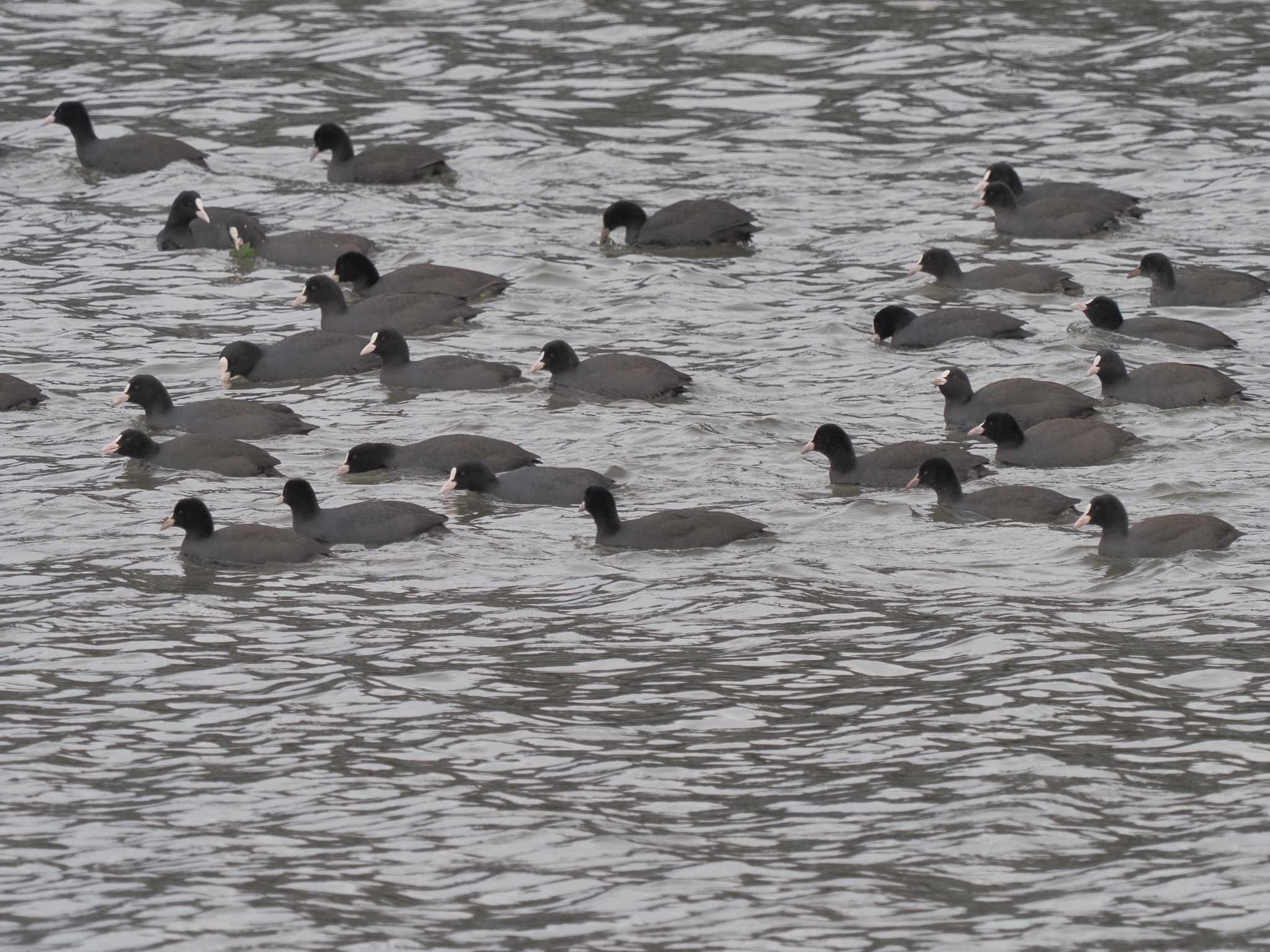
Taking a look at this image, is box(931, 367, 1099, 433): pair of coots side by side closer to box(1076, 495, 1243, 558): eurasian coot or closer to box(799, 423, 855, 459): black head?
box(799, 423, 855, 459): black head

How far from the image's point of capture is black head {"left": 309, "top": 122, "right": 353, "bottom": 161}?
24.0 meters

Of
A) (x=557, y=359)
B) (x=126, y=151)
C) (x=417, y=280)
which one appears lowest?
(x=557, y=359)

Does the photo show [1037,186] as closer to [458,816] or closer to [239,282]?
[239,282]

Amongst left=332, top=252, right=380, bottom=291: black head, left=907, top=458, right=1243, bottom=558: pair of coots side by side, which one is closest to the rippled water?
left=907, top=458, right=1243, bottom=558: pair of coots side by side

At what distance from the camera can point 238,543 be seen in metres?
13.9

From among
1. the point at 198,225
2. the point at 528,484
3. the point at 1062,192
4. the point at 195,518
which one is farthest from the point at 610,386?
the point at 1062,192

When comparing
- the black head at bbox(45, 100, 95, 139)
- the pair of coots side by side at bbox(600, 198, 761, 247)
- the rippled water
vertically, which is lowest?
the rippled water

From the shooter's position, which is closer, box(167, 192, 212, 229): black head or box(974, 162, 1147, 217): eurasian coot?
box(167, 192, 212, 229): black head

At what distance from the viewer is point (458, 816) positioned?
10.2m

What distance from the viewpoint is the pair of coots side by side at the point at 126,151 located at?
2462cm

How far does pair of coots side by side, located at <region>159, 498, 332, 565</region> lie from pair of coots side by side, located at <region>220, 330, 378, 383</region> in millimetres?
4170

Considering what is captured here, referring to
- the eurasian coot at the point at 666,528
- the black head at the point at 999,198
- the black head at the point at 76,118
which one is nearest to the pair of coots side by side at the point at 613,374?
the eurasian coot at the point at 666,528

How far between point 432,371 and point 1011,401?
15.3 ft

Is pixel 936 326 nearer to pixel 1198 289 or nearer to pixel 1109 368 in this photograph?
pixel 1109 368
